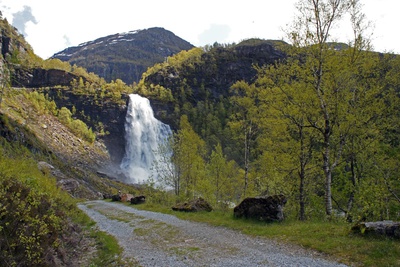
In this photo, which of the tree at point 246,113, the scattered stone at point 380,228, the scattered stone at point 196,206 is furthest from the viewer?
the tree at point 246,113

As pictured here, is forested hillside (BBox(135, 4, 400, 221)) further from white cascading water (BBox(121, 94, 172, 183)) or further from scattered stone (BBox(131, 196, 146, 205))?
white cascading water (BBox(121, 94, 172, 183))

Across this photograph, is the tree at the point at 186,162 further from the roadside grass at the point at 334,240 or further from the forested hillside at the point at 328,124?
the roadside grass at the point at 334,240

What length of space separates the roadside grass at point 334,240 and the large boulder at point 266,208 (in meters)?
0.40

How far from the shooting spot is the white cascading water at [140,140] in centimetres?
8956

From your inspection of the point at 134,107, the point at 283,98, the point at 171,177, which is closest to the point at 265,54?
the point at 134,107

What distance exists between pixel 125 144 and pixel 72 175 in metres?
39.0

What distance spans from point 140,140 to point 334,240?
88197mm

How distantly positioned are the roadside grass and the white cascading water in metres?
74.0

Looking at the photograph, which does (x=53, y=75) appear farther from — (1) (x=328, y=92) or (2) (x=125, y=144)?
(1) (x=328, y=92)

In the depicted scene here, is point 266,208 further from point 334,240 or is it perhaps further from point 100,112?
point 100,112

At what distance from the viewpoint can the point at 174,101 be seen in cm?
13050


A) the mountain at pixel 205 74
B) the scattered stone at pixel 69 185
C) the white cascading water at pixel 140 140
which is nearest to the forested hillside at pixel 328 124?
the scattered stone at pixel 69 185

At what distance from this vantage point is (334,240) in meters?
10.0

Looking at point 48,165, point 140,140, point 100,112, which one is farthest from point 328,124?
point 100,112
